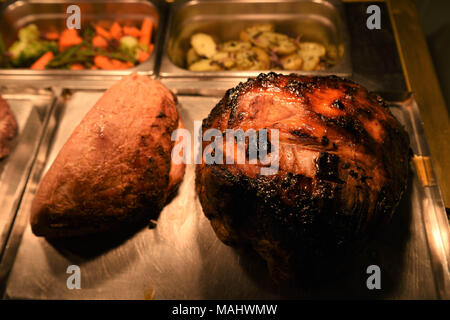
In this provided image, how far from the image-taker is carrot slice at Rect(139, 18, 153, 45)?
3.23 metres

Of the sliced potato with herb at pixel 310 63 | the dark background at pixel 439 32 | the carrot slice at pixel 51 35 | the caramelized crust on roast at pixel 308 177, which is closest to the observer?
the caramelized crust on roast at pixel 308 177

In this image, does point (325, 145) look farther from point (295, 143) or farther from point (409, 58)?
point (409, 58)

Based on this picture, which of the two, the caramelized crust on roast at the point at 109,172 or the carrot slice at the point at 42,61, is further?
the carrot slice at the point at 42,61

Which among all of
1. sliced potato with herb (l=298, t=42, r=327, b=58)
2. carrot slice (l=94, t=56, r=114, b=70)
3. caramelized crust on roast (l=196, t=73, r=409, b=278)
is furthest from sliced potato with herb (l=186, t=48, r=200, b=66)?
caramelized crust on roast (l=196, t=73, r=409, b=278)

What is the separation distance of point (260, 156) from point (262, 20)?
2.27m

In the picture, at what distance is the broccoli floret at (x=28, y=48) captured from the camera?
3193 millimetres

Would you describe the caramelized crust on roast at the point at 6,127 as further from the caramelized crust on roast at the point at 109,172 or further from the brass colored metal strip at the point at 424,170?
the brass colored metal strip at the point at 424,170

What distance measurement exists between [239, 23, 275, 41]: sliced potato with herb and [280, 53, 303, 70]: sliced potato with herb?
460 mm

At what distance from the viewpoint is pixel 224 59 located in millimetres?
2996

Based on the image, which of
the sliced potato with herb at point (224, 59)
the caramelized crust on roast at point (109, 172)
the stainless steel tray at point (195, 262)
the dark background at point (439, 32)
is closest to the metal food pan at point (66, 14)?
the sliced potato with herb at point (224, 59)

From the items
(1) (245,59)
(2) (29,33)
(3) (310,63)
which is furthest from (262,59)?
(2) (29,33)

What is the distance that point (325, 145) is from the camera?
1566 mm

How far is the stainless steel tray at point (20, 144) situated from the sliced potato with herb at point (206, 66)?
1.27 meters

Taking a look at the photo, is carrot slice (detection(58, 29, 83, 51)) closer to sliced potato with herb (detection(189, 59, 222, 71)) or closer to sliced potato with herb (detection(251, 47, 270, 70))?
sliced potato with herb (detection(189, 59, 222, 71))
